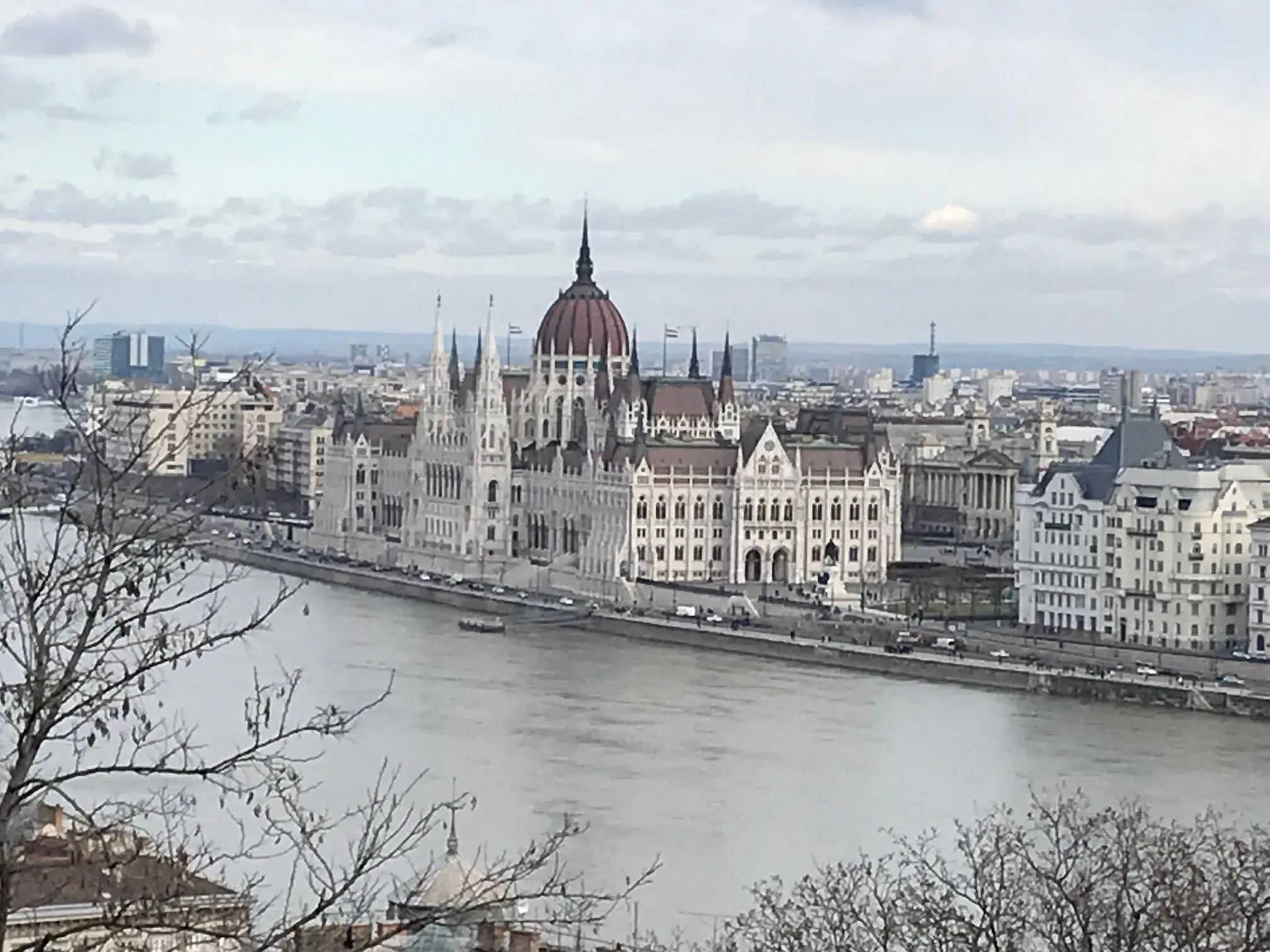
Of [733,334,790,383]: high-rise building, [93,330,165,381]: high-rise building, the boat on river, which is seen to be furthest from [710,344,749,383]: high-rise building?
the boat on river

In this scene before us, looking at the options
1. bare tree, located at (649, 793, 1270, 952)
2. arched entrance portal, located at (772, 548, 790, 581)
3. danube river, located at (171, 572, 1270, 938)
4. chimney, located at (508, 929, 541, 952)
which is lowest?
danube river, located at (171, 572, 1270, 938)

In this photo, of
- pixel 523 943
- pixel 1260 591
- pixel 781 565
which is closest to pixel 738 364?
pixel 781 565

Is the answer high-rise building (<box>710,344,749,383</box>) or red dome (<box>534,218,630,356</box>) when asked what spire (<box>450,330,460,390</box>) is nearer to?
red dome (<box>534,218,630,356</box>)

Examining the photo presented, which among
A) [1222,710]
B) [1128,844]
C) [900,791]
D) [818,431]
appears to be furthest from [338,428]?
[1128,844]

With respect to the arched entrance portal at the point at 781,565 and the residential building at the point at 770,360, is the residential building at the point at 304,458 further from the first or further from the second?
the residential building at the point at 770,360

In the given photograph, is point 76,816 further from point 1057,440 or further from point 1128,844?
point 1057,440

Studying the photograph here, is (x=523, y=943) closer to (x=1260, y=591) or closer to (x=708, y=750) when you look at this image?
(x=708, y=750)
